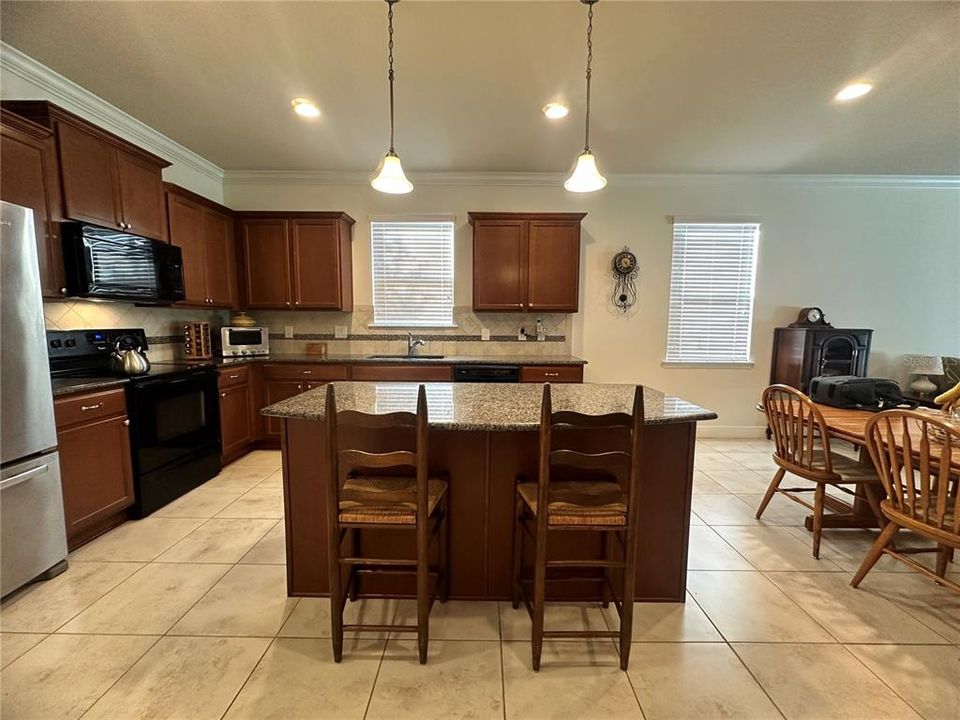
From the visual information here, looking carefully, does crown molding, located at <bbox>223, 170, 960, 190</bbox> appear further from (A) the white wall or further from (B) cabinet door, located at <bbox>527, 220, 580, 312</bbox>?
(B) cabinet door, located at <bbox>527, 220, 580, 312</bbox>

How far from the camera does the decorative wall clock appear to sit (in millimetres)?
4348

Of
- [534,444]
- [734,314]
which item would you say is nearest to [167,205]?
[534,444]

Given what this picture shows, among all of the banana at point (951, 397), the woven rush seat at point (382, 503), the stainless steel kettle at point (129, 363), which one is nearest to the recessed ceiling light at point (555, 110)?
the woven rush seat at point (382, 503)

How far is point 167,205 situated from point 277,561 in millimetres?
3035

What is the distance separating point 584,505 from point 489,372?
245cm

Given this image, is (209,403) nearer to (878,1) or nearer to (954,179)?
(878,1)

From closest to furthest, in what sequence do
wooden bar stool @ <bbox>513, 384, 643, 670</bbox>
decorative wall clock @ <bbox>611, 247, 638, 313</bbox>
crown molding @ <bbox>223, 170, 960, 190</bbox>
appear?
wooden bar stool @ <bbox>513, 384, 643, 670</bbox> → crown molding @ <bbox>223, 170, 960, 190</bbox> → decorative wall clock @ <bbox>611, 247, 638, 313</bbox>

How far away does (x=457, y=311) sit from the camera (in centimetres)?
447

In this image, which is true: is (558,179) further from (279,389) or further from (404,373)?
(279,389)

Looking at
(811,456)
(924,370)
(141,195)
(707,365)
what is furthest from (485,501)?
(924,370)

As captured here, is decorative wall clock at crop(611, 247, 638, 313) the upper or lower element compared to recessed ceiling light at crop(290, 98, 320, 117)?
lower

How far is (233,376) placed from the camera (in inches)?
142

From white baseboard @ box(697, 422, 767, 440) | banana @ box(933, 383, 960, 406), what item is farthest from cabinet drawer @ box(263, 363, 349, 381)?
banana @ box(933, 383, 960, 406)

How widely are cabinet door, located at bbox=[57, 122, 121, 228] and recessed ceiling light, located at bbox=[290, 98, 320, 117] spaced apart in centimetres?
124
